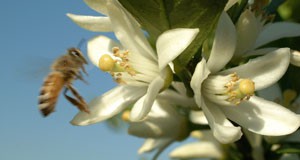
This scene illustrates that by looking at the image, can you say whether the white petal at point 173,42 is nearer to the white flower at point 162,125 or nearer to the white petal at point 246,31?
the white petal at point 246,31

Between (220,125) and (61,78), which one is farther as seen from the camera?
(61,78)

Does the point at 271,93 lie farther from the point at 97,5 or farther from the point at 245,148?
the point at 97,5

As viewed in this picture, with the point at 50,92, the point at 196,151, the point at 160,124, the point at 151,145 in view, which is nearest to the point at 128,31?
the point at 50,92

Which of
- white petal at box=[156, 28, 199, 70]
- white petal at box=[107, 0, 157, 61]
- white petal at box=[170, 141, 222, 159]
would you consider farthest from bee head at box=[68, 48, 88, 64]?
white petal at box=[170, 141, 222, 159]

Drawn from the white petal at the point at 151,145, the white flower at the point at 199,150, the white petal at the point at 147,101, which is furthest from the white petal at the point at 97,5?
the white flower at the point at 199,150

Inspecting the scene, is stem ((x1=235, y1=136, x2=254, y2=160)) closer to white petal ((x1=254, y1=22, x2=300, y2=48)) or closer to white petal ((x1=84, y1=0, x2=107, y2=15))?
white petal ((x1=254, y1=22, x2=300, y2=48))
